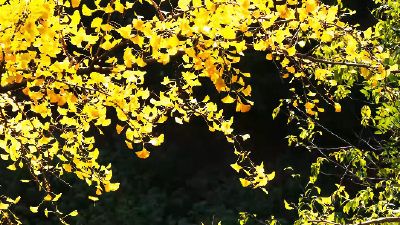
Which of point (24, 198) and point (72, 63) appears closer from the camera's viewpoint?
point (72, 63)

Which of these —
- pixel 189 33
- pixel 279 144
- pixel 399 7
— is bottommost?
pixel 279 144

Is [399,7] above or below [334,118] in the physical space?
above

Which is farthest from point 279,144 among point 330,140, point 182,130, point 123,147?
point 123,147

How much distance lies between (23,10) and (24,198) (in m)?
4.98

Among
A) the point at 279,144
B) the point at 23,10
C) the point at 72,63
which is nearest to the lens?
the point at 23,10

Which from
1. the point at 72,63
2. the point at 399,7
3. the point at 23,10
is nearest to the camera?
the point at 23,10

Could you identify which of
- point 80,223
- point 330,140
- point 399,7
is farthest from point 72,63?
point 330,140

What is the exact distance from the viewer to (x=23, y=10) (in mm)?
881

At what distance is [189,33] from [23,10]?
0.32 m

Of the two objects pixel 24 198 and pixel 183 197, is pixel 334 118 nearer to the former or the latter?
pixel 183 197

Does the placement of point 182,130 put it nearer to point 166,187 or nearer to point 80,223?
point 166,187

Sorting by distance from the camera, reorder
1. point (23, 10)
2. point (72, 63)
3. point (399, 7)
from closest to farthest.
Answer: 1. point (23, 10)
2. point (72, 63)
3. point (399, 7)

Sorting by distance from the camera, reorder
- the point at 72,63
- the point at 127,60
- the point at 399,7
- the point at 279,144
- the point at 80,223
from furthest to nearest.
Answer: the point at 279,144, the point at 80,223, the point at 399,7, the point at 72,63, the point at 127,60

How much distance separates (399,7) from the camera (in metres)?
2.01
